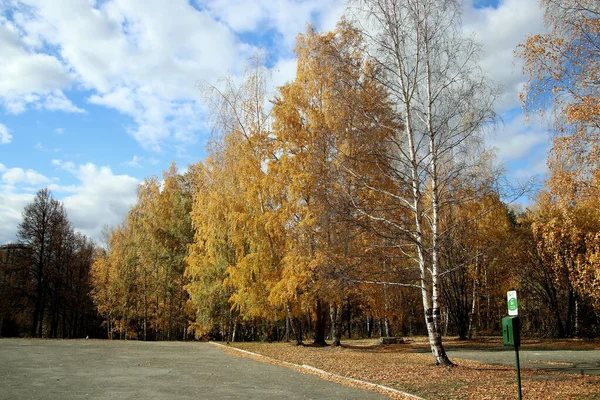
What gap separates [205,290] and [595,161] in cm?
2249

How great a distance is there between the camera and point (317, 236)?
17469 mm

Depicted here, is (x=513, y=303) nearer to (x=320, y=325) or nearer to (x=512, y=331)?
(x=512, y=331)

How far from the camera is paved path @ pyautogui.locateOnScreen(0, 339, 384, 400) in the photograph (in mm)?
8523

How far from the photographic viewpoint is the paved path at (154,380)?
8523 mm

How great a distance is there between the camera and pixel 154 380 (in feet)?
34.1

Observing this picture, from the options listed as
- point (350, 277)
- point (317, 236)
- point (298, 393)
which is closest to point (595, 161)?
point (350, 277)

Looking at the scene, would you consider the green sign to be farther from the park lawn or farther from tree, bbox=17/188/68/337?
tree, bbox=17/188/68/337

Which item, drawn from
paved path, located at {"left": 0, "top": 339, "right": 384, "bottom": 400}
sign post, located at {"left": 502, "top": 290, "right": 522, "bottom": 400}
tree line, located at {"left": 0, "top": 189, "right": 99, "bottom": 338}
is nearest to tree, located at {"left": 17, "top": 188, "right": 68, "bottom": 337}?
tree line, located at {"left": 0, "top": 189, "right": 99, "bottom": 338}

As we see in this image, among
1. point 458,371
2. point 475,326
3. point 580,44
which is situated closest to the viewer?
point 580,44

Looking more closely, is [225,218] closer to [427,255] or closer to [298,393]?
Result: [427,255]

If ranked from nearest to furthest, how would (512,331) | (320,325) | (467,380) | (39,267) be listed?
(512,331), (467,380), (320,325), (39,267)

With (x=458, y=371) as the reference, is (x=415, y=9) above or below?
above

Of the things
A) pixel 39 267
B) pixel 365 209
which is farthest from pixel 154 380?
pixel 39 267

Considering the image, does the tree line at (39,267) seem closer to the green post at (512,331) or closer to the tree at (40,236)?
the tree at (40,236)
